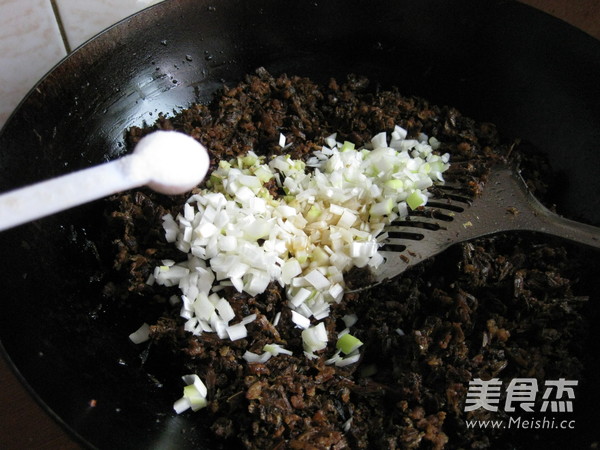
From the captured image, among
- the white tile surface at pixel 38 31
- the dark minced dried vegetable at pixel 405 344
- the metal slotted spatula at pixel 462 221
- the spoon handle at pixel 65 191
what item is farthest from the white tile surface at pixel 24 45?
the metal slotted spatula at pixel 462 221

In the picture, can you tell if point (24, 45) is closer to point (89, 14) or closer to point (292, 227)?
point (89, 14)

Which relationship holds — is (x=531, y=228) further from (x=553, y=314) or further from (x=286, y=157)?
(x=286, y=157)

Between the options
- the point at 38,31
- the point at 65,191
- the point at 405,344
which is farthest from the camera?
the point at 38,31

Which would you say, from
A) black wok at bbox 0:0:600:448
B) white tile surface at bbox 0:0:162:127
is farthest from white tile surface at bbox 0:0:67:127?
black wok at bbox 0:0:600:448

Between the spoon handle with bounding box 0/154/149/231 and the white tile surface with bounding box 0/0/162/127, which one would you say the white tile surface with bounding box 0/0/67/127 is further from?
the spoon handle with bounding box 0/154/149/231

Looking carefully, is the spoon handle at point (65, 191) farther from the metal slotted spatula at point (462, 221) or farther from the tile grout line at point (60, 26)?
the tile grout line at point (60, 26)

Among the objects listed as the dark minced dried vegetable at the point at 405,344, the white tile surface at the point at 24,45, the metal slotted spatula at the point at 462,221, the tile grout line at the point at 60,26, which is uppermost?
the tile grout line at the point at 60,26

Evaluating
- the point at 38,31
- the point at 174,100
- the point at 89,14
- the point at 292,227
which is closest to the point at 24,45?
the point at 38,31
